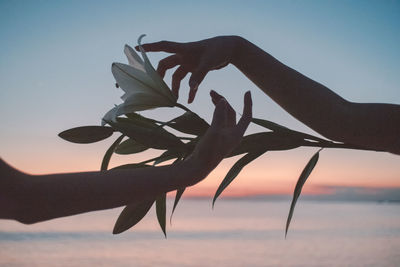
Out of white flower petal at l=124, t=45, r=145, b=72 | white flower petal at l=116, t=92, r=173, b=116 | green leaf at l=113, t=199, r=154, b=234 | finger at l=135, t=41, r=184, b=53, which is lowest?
green leaf at l=113, t=199, r=154, b=234

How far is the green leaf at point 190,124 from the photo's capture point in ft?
1.36

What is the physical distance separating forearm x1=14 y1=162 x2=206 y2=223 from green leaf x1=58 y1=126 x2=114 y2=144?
0.61ft

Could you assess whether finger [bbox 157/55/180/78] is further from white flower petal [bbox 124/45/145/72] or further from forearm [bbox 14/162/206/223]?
forearm [bbox 14/162/206/223]

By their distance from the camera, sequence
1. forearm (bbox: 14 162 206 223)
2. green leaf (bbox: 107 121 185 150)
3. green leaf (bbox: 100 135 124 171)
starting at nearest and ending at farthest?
forearm (bbox: 14 162 206 223) < green leaf (bbox: 107 121 185 150) < green leaf (bbox: 100 135 124 171)

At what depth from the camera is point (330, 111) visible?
0.39 metres

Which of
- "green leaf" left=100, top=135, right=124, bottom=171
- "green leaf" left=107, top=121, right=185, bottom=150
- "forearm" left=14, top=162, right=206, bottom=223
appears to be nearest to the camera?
"forearm" left=14, top=162, right=206, bottom=223

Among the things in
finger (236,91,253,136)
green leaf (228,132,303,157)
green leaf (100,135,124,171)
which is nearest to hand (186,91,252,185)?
finger (236,91,253,136)

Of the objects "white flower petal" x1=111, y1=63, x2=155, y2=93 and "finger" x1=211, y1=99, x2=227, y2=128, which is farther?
"white flower petal" x1=111, y1=63, x2=155, y2=93

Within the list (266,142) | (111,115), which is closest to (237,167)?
(266,142)

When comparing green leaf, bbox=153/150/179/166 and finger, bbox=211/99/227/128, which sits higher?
finger, bbox=211/99/227/128

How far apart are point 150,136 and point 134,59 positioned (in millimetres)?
91

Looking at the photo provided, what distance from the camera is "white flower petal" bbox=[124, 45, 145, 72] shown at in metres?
0.41

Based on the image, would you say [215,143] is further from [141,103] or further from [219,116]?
[141,103]

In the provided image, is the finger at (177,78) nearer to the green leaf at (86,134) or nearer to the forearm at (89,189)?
the green leaf at (86,134)
